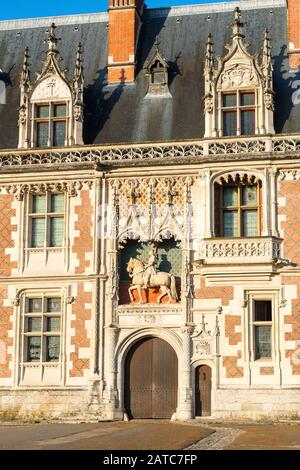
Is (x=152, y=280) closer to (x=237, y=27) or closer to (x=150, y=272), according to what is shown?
(x=150, y=272)

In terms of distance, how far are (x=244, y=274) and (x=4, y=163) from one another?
8.25 metres

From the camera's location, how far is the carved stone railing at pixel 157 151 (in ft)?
88.4

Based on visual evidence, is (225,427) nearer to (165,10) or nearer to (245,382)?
(245,382)

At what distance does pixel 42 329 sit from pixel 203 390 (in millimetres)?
5120

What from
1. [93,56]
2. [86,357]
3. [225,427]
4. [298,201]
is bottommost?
[225,427]

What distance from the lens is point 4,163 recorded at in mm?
28578

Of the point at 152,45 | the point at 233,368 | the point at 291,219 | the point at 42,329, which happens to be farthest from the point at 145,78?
the point at 233,368

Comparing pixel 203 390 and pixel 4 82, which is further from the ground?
pixel 4 82

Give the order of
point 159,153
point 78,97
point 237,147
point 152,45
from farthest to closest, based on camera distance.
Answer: point 152,45
point 78,97
point 159,153
point 237,147

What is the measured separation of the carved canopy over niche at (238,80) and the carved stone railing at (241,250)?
331cm

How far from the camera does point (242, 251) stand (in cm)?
2634

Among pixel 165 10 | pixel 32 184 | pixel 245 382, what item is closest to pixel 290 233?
pixel 245 382

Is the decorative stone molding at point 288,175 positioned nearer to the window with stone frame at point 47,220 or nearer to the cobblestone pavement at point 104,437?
the window with stone frame at point 47,220

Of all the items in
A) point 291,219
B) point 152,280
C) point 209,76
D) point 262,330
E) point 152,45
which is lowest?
point 262,330
